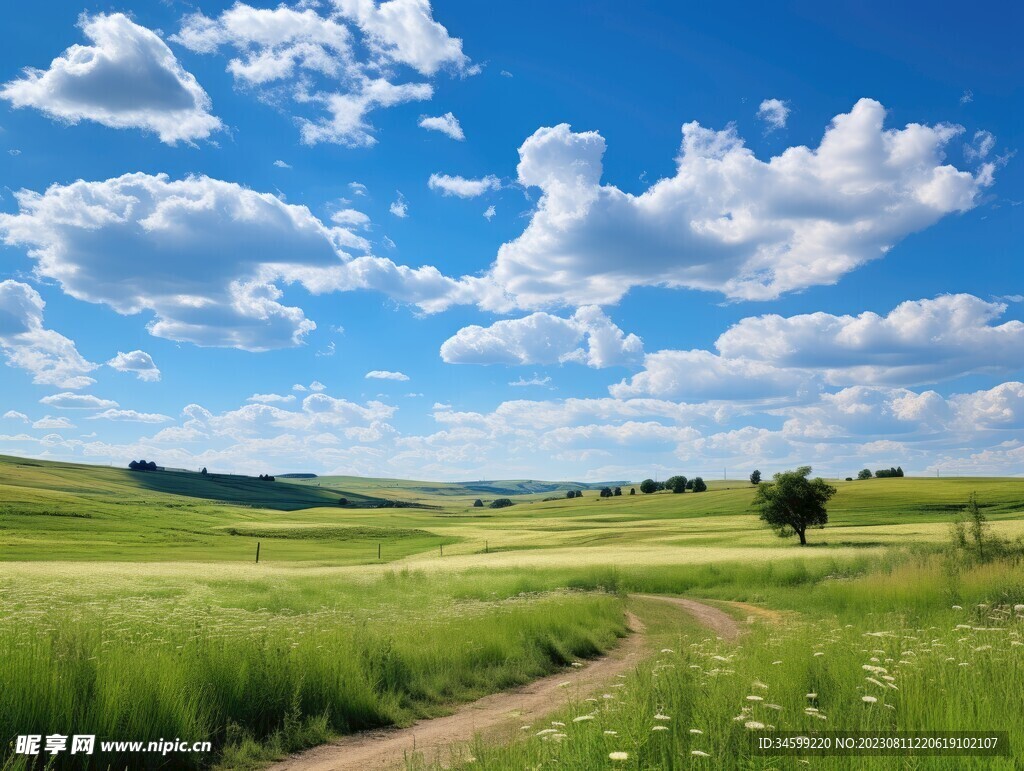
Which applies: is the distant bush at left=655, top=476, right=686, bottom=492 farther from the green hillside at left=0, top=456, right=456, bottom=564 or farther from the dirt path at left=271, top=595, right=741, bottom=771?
the dirt path at left=271, top=595, right=741, bottom=771

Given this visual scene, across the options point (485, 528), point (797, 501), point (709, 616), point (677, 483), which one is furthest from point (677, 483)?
point (709, 616)

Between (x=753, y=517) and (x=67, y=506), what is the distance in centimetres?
9476

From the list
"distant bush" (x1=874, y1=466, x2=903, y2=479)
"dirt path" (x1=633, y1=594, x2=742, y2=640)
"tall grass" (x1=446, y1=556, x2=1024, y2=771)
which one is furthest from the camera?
"distant bush" (x1=874, y1=466, x2=903, y2=479)

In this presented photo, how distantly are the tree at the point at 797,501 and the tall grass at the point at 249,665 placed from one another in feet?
147

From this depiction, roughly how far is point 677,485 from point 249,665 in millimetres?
174400

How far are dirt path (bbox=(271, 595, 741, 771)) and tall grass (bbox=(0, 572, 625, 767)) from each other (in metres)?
0.45

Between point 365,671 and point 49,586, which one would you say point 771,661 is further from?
point 49,586

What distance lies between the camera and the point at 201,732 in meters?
9.82

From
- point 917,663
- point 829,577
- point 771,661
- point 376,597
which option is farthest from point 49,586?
point 829,577

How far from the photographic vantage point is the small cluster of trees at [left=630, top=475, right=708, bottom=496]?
178 meters

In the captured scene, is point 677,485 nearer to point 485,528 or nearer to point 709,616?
point 485,528

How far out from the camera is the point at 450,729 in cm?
1158

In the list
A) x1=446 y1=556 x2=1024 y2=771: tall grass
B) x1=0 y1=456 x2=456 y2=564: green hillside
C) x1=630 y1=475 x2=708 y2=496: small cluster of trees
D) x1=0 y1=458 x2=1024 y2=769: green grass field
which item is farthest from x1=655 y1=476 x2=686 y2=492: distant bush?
x1=446 y1=556 x2=1024 y2=771: tall grass

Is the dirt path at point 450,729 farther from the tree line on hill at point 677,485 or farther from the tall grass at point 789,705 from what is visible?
the tree line on hill at point 677,485
